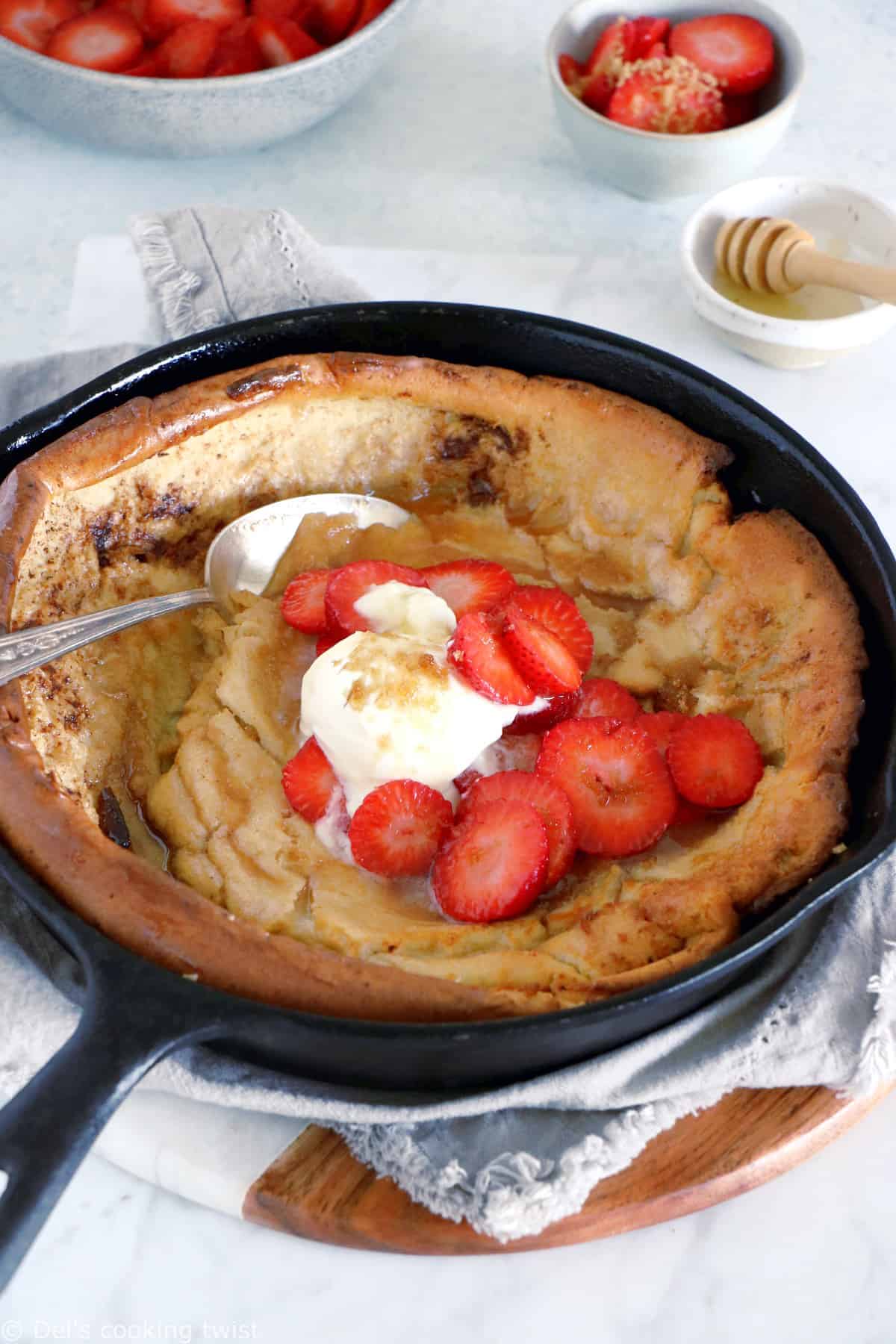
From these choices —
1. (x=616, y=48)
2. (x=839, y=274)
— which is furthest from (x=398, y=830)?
(x=616, y=48)

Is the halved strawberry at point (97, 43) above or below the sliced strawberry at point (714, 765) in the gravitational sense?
above

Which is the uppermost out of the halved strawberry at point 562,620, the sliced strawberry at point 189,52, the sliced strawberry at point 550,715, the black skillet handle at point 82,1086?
the sliced strawberry at point 189,52

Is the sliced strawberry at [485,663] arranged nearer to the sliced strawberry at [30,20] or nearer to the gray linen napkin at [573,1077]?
the gray linen napkin at [573,1077]

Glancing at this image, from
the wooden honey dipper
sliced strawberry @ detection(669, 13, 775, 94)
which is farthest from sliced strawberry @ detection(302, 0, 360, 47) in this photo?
the wooden honey dipper

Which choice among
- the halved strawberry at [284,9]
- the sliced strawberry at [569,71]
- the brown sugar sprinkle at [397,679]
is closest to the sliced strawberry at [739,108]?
the sliced strawberry at [569,71]

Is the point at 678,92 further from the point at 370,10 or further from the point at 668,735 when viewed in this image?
the point at 668,735

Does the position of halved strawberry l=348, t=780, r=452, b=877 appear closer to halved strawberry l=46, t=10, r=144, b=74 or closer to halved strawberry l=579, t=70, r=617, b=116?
halved strawberry l=579, t=70, r=617, b=116

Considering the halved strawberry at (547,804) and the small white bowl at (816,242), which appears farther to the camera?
the small white bowl at (816,242)
